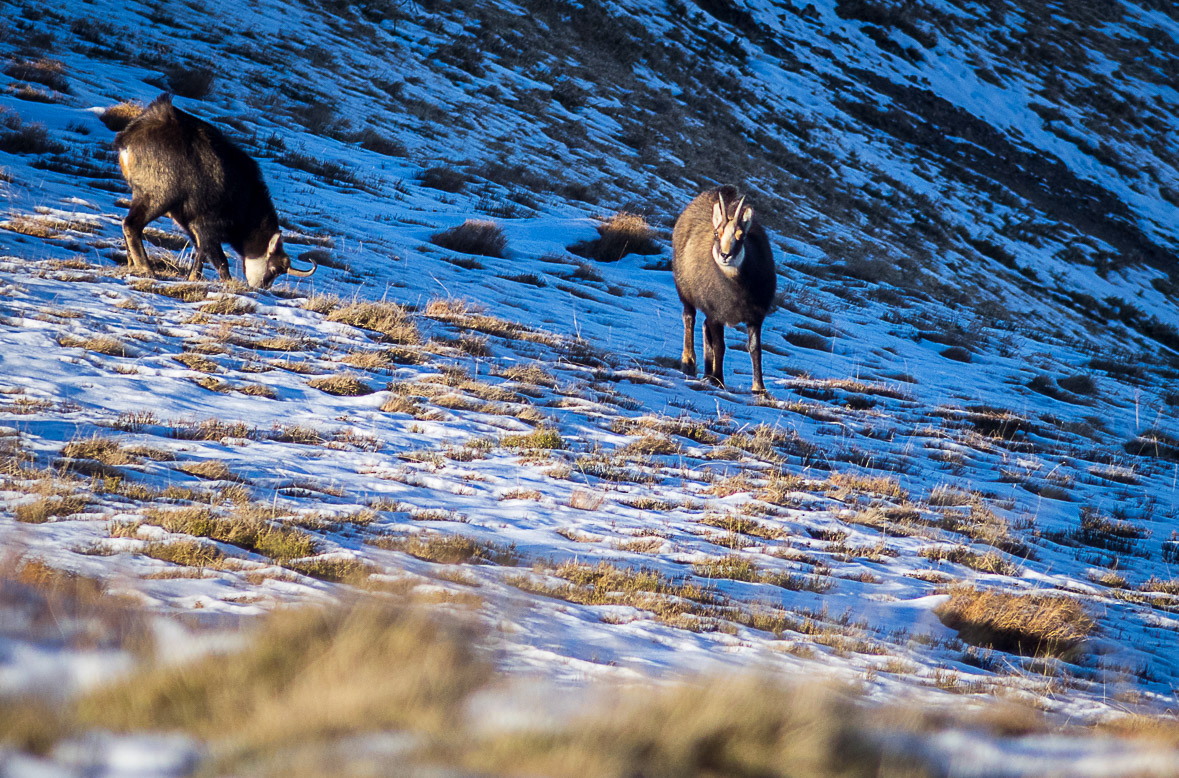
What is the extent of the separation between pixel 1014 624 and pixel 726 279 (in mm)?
5955

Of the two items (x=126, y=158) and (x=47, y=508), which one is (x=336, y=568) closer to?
(x=47, y=508)

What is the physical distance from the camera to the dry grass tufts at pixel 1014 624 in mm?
4316

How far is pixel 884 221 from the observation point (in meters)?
28.3

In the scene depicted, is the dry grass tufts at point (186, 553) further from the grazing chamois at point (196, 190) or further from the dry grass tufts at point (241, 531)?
the grazing chamois at point (196, 190)

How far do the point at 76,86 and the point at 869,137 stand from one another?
1144 inches

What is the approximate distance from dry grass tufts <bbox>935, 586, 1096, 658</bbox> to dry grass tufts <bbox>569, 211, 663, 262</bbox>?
37.0 feet

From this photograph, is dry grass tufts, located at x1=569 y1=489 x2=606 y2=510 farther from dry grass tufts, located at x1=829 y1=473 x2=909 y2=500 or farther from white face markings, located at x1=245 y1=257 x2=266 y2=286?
white face markings, located at x1=245 y1=257 x2=266 y2=286

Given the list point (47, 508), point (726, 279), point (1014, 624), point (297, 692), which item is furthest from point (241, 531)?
point (726, 279)

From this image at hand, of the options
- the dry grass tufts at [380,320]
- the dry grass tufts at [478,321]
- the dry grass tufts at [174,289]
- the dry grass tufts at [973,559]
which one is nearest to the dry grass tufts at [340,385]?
the dry grass tufts at [380,320]

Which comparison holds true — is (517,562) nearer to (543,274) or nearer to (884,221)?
(543,274)

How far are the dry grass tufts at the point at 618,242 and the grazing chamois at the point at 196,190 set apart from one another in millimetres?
6716

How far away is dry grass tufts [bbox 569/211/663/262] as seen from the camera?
15.3m

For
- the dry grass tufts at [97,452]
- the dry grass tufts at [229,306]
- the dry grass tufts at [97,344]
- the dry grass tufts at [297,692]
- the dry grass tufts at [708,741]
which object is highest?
the dry grass tufts at [708,741]

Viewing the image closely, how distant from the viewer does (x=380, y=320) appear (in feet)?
27.1
